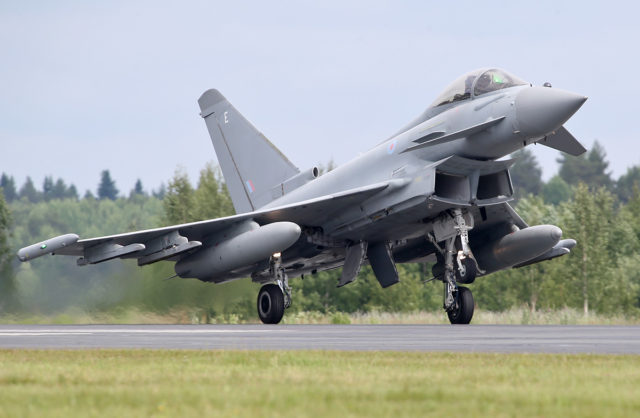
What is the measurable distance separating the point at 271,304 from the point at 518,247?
4.91m

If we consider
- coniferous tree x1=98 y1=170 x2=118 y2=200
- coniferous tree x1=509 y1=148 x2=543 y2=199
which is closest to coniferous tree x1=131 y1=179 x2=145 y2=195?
coniferous tree x1=98 y1=170 x2=118 y2=200

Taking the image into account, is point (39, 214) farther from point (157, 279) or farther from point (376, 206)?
point (376, 206)

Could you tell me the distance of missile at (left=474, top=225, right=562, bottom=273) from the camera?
18281 mm

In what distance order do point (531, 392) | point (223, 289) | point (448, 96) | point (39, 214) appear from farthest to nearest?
point (39, 214)
point (223, 289)
point (448, 96)
point (531, 392)

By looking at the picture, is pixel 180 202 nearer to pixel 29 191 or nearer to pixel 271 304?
pixel 271 304

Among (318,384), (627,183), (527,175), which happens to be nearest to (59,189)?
(527,175)

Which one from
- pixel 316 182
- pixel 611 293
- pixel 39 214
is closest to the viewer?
pixel 316 182

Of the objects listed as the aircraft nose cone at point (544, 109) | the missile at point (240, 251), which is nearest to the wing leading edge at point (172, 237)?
the missile at point (240, 251)

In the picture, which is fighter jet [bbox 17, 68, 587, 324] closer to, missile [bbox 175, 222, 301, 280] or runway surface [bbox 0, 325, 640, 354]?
missile [bbox 175, 222, 301, 280]

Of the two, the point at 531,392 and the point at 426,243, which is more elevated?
the point at 426,243

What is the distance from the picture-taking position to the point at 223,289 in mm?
21344

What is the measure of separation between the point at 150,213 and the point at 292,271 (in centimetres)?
8889

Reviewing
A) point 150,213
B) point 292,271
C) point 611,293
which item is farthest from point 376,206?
point 150,213

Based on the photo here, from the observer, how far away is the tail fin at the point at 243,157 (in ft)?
71.1
